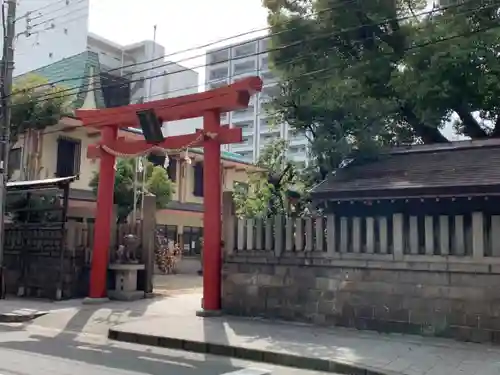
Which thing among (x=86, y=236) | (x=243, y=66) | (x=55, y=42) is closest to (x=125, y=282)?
(x=86, y=236)

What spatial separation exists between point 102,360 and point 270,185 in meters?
7.35

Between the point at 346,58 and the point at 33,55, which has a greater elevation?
the point at 33,55

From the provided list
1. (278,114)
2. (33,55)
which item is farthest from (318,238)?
(33,55)

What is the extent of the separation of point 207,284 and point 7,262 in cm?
818

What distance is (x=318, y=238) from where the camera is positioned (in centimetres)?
1129

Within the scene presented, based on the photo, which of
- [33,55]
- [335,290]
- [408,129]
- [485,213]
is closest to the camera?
[485,213]

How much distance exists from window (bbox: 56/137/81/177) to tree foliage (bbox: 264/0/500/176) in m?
11.4

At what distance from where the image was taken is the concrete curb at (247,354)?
303 inches

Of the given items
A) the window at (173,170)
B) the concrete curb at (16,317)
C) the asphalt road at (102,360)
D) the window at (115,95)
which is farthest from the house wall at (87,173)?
the asphalt road at (102,360)

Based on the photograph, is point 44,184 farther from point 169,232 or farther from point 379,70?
point 169,232

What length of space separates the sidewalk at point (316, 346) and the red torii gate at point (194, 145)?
1.63 m

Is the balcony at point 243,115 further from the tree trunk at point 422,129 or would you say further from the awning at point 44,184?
the tree trunk at point 422,129

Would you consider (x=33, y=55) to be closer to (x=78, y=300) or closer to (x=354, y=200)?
(x=78, y=300)

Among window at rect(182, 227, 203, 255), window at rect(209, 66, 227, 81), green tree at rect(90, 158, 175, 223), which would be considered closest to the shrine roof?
green tree at rect(90, 158, 175, 223)
